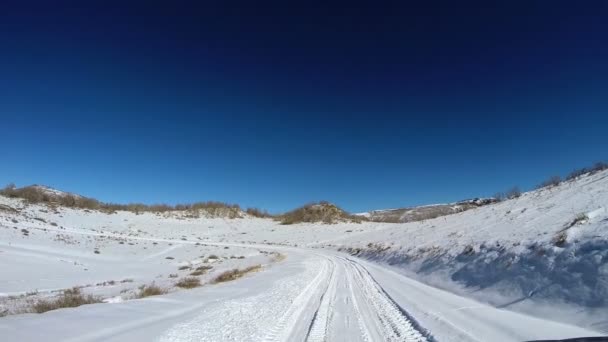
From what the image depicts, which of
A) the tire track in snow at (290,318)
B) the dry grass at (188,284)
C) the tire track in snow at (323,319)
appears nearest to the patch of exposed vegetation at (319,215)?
the dry grass at (188,284)

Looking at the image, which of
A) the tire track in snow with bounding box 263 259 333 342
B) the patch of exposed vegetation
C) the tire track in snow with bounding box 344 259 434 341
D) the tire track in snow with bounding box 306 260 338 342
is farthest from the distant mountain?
the tire track in snow with bounding box 263 259 333 342

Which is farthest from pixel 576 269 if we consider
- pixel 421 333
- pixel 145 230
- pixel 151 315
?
pixel 145 230

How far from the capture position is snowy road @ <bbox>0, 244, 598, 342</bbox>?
19.0 ft

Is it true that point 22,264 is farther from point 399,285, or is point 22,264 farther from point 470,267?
point 470,267

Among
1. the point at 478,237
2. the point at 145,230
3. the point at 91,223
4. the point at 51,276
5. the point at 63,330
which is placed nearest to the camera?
the point at 63,330

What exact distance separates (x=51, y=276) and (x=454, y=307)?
59.6 feet

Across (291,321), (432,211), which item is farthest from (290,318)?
(432,211)

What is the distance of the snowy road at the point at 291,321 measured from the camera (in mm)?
5797

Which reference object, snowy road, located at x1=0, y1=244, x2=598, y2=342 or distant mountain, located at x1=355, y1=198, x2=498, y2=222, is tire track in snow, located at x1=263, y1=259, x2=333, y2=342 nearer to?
snowy road, located at x1=0, y1=244, x2=598, y2=342

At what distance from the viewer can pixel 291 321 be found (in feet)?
23.5

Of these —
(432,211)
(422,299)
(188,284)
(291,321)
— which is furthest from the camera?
(432,211)

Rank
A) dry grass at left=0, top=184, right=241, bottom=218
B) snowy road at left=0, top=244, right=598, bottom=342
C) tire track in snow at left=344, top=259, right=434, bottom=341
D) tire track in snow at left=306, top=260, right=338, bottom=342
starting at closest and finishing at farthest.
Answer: snowy road at left=0, top=244, right=598, bottom=342
tire track in snow at left=344, top=259, right=434, bottom=341
tire track in snow at left=306, top=260, right=338, bottom=342
dry grass at left=0, top=184, right=241, bottom=218

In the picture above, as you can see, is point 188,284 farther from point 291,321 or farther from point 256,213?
point 256,213

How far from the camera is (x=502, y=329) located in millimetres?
6008
